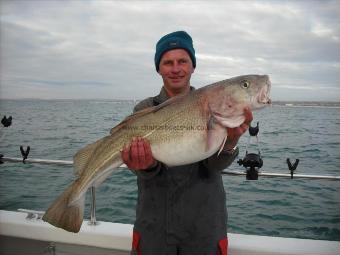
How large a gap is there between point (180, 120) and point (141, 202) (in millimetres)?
888

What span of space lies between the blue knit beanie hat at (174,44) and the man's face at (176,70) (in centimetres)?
4

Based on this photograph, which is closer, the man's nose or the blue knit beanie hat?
the man's nose

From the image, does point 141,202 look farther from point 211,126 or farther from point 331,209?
point 331,209

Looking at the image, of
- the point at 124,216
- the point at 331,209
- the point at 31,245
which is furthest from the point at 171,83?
the point at 331,209

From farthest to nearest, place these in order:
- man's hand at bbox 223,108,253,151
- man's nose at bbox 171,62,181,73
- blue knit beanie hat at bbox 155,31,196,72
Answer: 1. blue knit beanie hat at bbox 155,31,196,72
2. man's nose at bbox 171,62,181,73
3. man's hand at bbox 223,108,253,151

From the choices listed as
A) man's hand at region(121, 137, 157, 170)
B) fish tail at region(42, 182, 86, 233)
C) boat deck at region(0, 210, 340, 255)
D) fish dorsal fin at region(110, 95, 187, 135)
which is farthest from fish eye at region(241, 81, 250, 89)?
boat deck at region(0, 210, 340, 255)

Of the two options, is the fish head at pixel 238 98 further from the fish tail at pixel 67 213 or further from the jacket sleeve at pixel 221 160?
the fish tail at pixel 67 213

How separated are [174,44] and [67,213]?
77.0 inches

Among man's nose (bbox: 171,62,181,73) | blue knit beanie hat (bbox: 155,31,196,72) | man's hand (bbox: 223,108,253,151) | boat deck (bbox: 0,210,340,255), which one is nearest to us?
man's hand (bbox: 223,108,253,151)

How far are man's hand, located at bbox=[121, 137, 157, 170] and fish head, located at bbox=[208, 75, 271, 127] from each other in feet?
2.20

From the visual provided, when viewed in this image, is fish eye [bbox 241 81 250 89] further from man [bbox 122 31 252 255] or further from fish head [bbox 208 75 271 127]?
man [bbox 122 31 252 255]

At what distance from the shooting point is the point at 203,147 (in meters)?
2.89

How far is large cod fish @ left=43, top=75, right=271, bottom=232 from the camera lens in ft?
9.58

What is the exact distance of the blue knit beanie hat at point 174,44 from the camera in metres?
3.46
